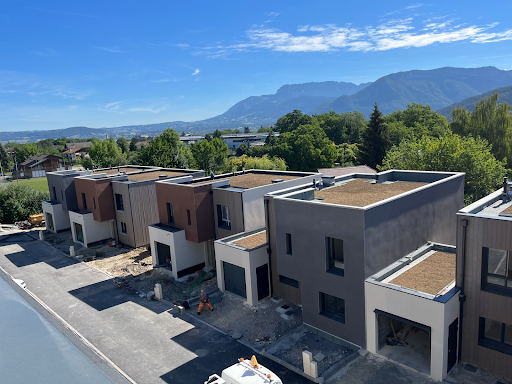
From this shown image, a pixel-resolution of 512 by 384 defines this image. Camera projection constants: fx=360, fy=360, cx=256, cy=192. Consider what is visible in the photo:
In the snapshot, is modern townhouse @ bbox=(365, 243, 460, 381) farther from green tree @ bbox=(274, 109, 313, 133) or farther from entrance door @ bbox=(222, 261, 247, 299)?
green tree @ bbox=(274, 109, 313, 133)

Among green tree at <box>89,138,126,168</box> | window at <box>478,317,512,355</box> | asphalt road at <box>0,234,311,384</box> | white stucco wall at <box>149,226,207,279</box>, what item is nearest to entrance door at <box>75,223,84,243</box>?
asphalt road at <box>0,234,311,384</box>

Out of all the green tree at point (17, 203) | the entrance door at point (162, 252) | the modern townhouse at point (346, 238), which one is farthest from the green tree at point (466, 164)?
the green tree at point (17, 203)

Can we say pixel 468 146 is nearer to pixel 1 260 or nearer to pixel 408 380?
pixel 408 380

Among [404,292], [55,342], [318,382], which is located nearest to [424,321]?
[404,292]

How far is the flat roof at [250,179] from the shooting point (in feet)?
86.1

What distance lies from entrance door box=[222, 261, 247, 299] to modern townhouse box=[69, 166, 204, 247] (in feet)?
37.9

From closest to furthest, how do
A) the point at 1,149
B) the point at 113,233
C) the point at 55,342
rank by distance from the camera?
the point at 55,342 → the point at 113,233 → the point at 1,149

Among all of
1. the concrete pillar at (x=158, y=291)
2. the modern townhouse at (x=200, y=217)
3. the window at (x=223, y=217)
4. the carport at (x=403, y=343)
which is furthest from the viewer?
the window at (x=223, y=217)

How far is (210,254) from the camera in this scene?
84.2ft

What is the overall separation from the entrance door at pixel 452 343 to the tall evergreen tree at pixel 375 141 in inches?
1904

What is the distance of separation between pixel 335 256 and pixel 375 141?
157 ft

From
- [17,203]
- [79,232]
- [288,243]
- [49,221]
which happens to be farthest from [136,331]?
[17,203]

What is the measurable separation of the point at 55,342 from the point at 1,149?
149 m

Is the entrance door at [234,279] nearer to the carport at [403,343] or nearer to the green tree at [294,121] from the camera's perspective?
the carport at [403,343]
